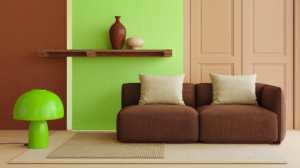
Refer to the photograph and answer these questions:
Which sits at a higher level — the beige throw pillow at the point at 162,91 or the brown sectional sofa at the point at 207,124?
the beige throw pillow at the point at 162,91

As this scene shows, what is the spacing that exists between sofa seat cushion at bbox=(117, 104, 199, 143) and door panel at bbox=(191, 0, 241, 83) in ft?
3.79

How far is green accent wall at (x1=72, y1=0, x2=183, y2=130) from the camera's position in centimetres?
388

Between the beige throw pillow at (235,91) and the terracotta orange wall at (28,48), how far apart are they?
2272mm

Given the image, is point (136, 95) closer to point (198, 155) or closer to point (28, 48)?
point (198, 155)

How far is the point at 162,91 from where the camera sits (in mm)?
3330

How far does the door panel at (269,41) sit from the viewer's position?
3875mm

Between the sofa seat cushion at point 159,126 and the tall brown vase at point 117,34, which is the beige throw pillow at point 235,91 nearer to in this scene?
A: the sofa seat cushion at point 159,126

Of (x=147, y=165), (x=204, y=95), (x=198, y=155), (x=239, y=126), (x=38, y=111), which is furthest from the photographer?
(x=204, y=95)

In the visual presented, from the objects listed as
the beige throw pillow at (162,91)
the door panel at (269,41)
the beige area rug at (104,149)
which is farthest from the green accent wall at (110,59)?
the door panel at (269,41)

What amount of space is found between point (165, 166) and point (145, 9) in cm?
249

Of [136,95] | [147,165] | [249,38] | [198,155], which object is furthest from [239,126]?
[249,38]

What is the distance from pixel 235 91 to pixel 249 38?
1.06 metres

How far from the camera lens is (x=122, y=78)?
3.90 m

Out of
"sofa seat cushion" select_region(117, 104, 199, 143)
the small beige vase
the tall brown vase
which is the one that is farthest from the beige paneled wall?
"sofa seat cushion" select_region(117, 104, 199, 143)
